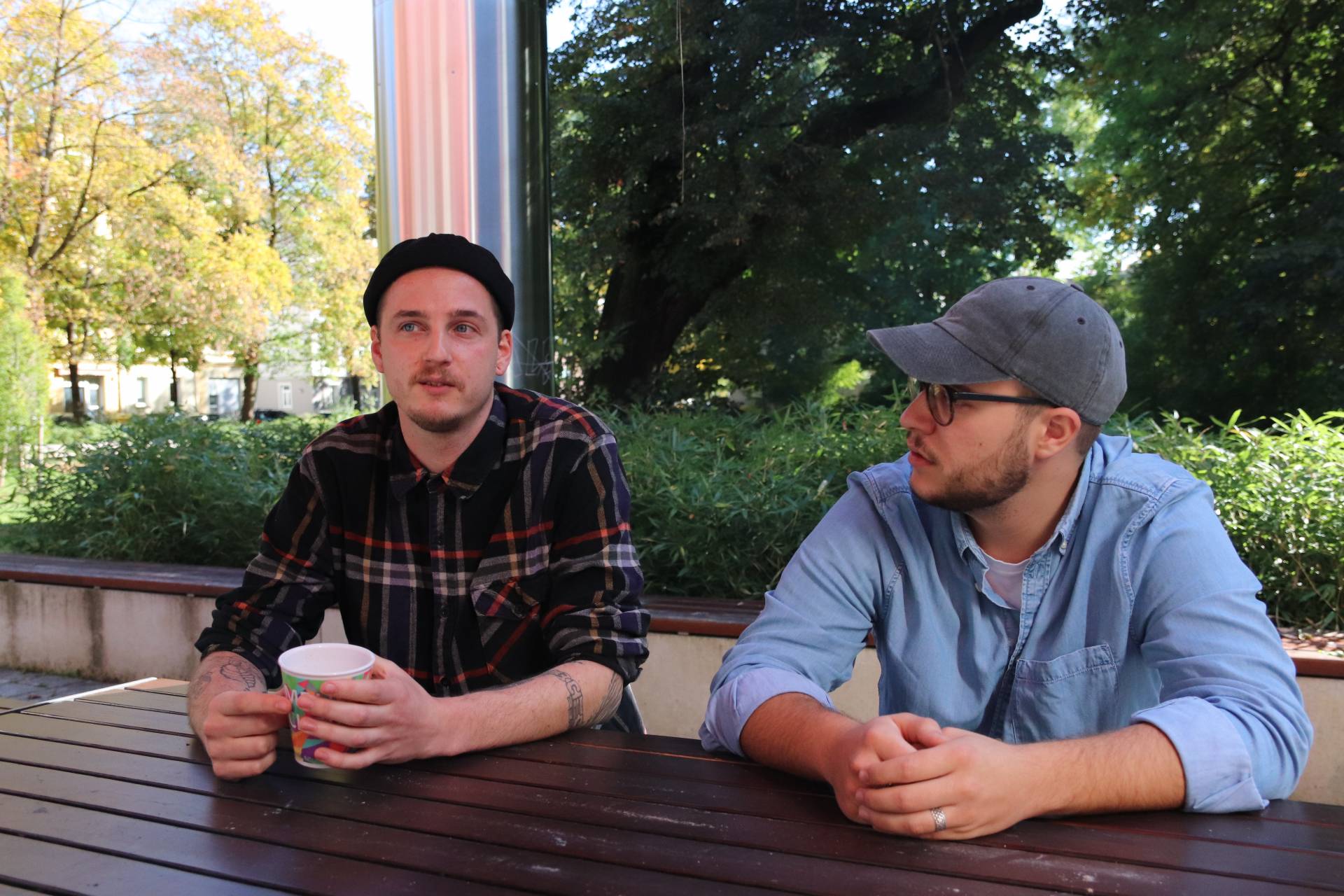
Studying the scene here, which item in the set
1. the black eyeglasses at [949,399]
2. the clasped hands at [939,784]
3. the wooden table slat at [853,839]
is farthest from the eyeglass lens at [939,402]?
the wooden table slat at [853,839]

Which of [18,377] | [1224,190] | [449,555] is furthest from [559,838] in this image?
[18,377]

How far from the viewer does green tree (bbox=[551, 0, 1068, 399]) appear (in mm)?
8453

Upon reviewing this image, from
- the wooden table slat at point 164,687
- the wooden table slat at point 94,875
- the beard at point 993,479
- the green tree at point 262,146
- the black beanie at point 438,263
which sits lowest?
the wooden table slat at point 94,875

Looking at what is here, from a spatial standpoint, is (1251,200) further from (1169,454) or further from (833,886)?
(833,886)

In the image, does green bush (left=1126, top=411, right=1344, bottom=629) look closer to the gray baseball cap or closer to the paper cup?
the gray baseball cap

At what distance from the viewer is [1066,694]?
5.69ft

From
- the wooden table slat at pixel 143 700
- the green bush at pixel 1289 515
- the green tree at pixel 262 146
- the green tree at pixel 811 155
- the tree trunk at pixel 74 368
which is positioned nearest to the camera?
the wooden table slat at pixel 143 700

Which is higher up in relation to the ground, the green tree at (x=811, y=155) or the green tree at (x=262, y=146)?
the green tree at (x=262, y=146)

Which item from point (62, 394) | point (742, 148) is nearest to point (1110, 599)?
point (742, 148)

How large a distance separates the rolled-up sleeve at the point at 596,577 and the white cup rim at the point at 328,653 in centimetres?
54

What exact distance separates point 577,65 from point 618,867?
→ 8780 millimetres

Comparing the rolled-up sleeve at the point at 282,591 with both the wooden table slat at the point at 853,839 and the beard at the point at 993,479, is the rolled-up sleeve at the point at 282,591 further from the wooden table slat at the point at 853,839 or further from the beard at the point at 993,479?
the beard at the point at 993,479

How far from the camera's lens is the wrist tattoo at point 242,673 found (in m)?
1.91

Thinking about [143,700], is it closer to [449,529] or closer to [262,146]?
[449,529]
